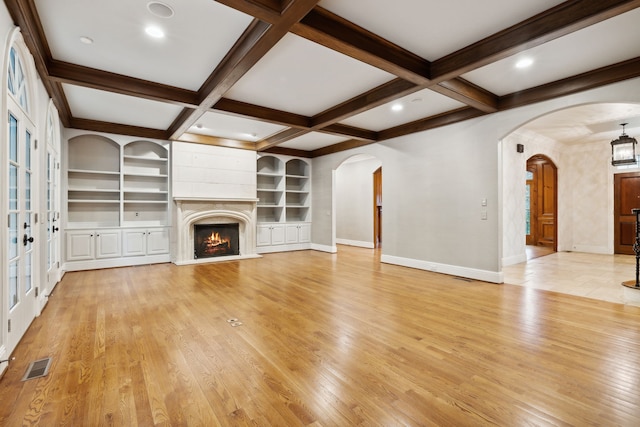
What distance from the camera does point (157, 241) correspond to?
21.4 feet

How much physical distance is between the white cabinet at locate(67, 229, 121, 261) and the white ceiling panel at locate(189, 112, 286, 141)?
271 centimetres

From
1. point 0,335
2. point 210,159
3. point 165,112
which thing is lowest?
point 0,335

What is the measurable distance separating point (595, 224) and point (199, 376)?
9779 mm

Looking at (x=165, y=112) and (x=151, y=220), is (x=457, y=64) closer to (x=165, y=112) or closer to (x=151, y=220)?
(x=165, y=112)

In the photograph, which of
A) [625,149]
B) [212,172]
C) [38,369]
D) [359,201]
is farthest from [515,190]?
[38,369]

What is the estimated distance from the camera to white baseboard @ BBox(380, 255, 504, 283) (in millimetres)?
4781

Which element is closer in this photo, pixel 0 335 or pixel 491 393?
pixel 491 393

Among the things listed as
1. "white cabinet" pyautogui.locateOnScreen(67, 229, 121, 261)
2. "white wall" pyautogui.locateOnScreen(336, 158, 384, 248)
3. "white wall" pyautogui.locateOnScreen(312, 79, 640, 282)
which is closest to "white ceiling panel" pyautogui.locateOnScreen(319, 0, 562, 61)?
"white wall" pyautogui.locateOnScreen(312, 79, 640, 282)

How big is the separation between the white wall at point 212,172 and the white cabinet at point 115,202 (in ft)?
1.39

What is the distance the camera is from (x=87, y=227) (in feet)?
19.6

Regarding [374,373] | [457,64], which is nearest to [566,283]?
[457,64]

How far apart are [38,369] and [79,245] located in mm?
4272

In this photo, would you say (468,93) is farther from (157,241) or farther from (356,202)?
(157,241)

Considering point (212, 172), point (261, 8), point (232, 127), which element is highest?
point (232, 127)
